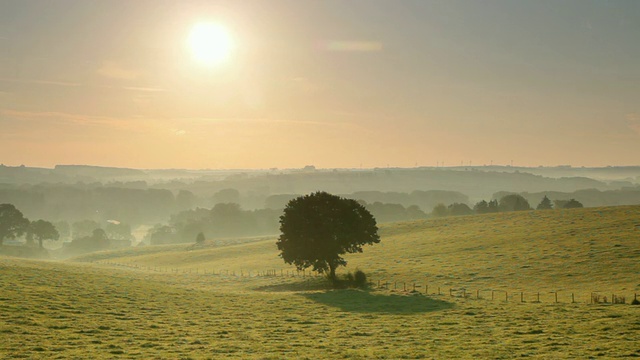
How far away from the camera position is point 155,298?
142 ft

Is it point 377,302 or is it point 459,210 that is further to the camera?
point 459,210

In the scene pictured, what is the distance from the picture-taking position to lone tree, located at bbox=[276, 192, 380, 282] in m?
54.6

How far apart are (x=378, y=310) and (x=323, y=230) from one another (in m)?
17.9

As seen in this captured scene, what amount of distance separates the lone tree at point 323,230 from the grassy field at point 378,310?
334 cm

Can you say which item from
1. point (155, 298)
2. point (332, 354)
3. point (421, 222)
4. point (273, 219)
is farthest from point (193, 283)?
point (273, 219)

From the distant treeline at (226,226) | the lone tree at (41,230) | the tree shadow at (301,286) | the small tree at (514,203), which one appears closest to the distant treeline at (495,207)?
the small tree at (514,203)

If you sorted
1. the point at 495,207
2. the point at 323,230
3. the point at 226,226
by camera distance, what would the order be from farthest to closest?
the point at 226,226, the point at 495,207, the point at 323,230

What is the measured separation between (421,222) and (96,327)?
263ft

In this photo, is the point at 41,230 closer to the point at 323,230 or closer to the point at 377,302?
the point at 323,230

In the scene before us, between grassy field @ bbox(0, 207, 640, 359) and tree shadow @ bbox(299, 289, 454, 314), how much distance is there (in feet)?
0.51

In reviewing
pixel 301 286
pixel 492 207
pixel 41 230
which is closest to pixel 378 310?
pixel 301 286

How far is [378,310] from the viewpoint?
124 feet

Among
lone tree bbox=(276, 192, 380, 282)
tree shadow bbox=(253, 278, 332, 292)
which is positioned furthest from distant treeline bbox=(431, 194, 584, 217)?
tree shadow bbox=(253, 278, 332, 292)

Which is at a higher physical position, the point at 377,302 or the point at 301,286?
the point at 377,302
